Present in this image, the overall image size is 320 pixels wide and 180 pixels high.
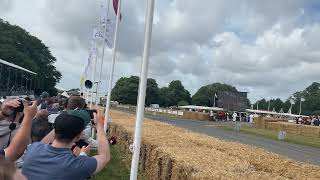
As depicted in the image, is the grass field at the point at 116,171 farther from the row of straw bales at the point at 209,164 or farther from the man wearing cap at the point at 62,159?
the man wearing cap at the point at 62,159

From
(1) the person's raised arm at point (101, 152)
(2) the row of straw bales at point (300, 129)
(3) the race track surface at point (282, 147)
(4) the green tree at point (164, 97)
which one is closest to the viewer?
(1) the person's raised arm at point (101, 152)

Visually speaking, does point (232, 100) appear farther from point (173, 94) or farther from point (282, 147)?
point (173, 94)

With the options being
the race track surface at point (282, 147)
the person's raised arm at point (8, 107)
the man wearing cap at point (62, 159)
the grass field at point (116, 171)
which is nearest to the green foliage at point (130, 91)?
the race track surface at point (282, 147)

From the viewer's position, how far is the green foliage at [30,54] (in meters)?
89.9

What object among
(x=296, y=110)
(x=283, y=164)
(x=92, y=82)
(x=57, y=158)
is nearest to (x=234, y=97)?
(x=92, y=82)

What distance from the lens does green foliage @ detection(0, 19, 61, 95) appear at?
89.9 metres

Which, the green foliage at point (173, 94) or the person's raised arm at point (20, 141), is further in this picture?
the green foliage at point (173, 94)

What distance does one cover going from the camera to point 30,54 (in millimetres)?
101812

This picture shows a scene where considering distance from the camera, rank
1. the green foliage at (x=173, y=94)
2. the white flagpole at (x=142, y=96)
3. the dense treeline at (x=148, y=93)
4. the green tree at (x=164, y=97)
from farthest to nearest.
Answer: the green foliage at (x=173, y=94)
the green tree at (x=164, y=97)
the dense treeline at (x=148, y=93)
the white flagpole at (x=142, y=96)

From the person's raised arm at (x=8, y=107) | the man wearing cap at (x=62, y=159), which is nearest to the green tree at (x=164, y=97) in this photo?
the person's raised arm at (x=8, y=107)

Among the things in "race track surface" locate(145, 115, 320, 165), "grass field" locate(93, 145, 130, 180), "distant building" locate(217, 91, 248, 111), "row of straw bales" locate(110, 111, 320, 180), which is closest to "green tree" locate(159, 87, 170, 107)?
"distant building" locate(217, 91, 248, 111)

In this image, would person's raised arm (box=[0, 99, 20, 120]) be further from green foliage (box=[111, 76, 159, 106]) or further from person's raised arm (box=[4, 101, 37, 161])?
green foliage (box=[111, 76, 159, 106])

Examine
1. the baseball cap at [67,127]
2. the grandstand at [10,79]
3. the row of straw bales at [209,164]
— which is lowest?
the row of straw bales at [209,164]

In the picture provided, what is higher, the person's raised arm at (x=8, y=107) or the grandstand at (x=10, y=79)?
the grandstand at (x=10, y=79)
